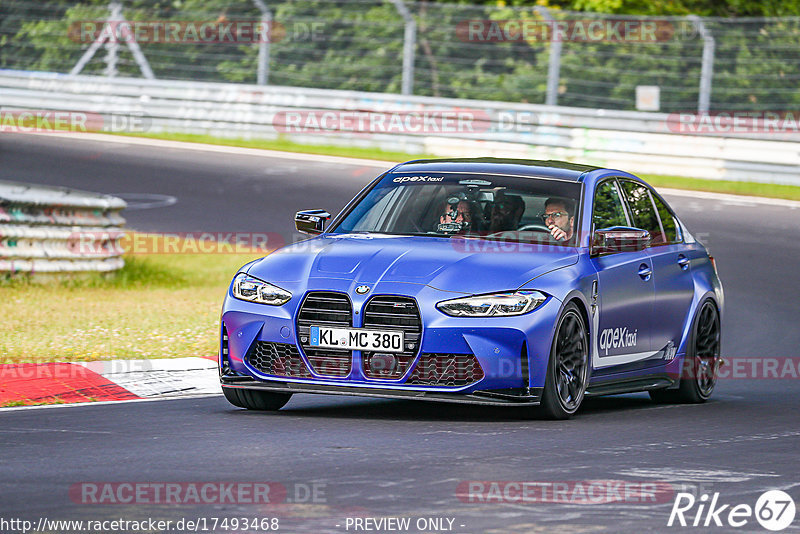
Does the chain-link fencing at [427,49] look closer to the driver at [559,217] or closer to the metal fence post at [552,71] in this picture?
the metal fence post at [552,71]

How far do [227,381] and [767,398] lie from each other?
4142 millimetres

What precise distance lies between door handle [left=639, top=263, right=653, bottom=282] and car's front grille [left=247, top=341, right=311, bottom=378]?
2.53 meters

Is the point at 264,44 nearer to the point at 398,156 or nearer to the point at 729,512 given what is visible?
the point at 398,156

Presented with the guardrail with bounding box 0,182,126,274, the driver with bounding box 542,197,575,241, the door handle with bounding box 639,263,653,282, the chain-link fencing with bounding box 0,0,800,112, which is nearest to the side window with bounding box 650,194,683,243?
the door handle with bounding box 639,263,653,282

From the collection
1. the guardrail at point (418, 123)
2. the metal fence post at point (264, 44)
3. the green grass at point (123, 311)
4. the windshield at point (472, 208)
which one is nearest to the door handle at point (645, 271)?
the windshield at point (472, 208)

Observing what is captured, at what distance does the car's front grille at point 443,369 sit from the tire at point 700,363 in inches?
105

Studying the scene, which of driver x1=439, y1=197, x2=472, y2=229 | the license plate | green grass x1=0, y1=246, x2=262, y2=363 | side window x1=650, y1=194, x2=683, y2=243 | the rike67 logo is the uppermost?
driver x1=439, y1=197, x2=472, y2=229

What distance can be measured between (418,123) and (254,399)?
17395 millimetres

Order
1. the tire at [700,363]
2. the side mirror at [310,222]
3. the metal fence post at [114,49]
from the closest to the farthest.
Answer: the side mirror at [310,222], the tire at [700,363], the metal fence post at [114,49]

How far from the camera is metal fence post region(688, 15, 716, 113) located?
2523 centimetres

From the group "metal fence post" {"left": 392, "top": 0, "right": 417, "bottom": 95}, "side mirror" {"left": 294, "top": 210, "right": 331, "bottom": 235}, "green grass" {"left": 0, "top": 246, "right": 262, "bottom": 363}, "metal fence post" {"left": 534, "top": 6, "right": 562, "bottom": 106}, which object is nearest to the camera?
"side mirror" {"left": 294, "top": 210, "right": 331, "bottom": 235}

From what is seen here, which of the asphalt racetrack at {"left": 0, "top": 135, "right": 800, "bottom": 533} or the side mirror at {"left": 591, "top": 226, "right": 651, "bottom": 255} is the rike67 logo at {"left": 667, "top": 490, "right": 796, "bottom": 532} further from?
the side mirror at {"left": 591, "top": 226, "right": 651, "bottom": 255}

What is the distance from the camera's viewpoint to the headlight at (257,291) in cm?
874

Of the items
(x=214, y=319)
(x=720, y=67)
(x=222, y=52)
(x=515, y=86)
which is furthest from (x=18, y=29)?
(x=214, y=319)
